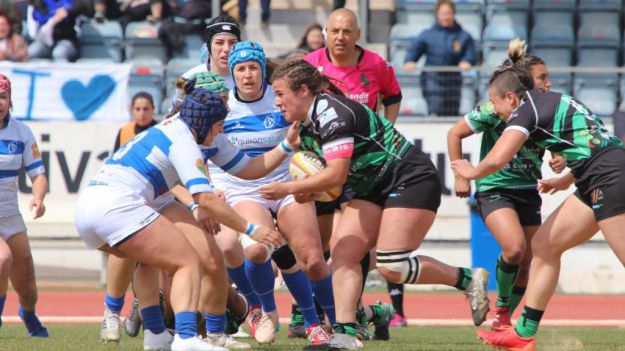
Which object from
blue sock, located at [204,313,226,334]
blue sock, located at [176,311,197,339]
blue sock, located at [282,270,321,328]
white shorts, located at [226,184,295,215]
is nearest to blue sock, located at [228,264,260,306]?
blue sock, located at [282,270,321,328]

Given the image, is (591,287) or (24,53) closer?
(591,287)

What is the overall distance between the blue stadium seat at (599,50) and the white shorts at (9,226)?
9746 millimetres

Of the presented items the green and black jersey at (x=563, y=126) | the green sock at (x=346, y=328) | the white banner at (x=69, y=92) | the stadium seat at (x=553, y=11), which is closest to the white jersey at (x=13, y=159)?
the green sock at (x=346, y=328)

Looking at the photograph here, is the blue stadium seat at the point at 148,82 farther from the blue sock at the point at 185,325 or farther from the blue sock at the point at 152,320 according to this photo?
the blue sock at the point at 185,325

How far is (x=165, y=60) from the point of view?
17.4 meters

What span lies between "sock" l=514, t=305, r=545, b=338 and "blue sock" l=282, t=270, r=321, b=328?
1706 millimetres

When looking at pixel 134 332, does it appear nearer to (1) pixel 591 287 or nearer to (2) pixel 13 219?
(2) pixel 13 219

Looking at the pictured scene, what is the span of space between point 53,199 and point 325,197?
27.7 feet

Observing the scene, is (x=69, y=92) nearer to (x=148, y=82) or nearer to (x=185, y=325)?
(x=148, y=82)

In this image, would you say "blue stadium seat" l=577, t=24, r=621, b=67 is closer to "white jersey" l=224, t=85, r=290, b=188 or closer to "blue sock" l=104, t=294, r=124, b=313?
"white jersey" l=224, t=85, r=290, b=188

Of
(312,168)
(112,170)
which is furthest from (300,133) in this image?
(112,170)

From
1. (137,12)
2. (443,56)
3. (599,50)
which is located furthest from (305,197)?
(137,12)

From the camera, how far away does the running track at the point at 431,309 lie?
452 inches

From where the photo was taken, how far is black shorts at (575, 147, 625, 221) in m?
7.06
